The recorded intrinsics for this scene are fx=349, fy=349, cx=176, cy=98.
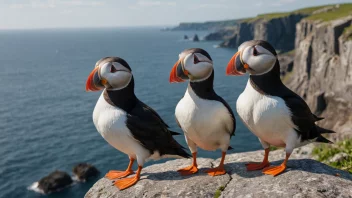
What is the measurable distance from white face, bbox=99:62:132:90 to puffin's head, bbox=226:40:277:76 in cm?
190

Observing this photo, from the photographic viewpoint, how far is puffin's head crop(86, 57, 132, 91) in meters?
6.27

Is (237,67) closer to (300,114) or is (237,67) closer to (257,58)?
(257,58)

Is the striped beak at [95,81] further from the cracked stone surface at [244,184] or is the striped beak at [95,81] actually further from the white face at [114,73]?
the cracked stone surface at [244,184]

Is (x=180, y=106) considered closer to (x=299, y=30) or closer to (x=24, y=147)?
(x=24, y=147)

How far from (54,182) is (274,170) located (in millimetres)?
31749

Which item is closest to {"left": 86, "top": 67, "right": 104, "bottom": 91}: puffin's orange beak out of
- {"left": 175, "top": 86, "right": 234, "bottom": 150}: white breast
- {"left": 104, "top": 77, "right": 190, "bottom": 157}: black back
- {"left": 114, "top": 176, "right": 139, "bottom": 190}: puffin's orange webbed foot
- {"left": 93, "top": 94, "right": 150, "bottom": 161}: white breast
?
{"left": 104, "top": 77, "right": 190, "bottom": 157}: black back

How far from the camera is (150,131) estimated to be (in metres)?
6.53

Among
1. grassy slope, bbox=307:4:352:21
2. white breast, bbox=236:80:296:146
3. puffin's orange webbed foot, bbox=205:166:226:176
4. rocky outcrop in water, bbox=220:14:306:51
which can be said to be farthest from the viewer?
rocky outcrop in water, bbox=220:14:306:51

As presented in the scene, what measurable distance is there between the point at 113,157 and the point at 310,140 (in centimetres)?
3543

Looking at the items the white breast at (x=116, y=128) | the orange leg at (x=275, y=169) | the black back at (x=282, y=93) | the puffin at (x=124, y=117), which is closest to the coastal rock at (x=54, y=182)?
the puffin at (x=124, y=117)

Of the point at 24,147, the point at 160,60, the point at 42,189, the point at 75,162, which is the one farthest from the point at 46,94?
the point at 160,60

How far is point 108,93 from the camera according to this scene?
6531mm

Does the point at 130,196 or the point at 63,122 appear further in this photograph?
the point at 63,122

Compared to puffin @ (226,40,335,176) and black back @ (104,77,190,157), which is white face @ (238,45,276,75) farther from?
black back @ (104,77,190,157)
